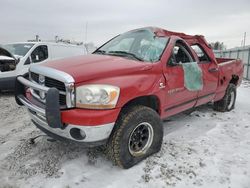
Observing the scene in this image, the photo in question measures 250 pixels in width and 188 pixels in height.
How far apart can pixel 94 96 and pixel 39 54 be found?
21.5 feet

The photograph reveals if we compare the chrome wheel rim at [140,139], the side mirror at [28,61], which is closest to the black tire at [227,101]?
the chrome wheel rim at [140,139]

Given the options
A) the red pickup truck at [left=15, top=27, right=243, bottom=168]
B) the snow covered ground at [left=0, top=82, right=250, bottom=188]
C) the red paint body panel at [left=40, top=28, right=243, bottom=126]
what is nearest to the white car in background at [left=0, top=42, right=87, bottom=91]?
the snow covered ground at [left=0, top=82, right=250, bottom=188]

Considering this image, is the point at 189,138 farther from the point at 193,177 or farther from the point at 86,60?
the point at 86,60

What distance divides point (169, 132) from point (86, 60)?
205 cm

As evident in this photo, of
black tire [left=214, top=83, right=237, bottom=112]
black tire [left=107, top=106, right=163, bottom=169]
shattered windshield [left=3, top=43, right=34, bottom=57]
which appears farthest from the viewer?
shattered windshield [left=3, top=43, right=34, bottom=57]

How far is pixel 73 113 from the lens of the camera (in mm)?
2762

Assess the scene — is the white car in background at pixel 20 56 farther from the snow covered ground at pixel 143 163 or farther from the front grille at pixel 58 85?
the front grille at pixel 58 85

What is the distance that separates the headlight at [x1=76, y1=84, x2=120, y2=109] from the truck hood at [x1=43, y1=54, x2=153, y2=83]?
0.41 ft

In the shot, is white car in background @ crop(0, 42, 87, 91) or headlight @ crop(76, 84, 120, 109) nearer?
headlight @ crop(76, 84, 120, 109)

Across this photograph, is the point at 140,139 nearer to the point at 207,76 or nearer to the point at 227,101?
the point at 207,76

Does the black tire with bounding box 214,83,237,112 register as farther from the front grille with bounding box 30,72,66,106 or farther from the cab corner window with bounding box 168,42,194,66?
the front grille with bounding box 30,72,66,106

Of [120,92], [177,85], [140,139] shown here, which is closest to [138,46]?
[177,85]

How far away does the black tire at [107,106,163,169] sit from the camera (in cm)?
301

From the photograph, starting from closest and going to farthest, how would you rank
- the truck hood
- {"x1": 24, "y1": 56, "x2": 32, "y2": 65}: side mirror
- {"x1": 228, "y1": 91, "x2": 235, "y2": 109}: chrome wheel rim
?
the truck hood → {"x1": 228, "y1": 91, "x2": 235, "y2": 109}: chrome wheel rim → {"x1": 24, "y1": 56, "x2": 32, "y2": 65}: side mirror
